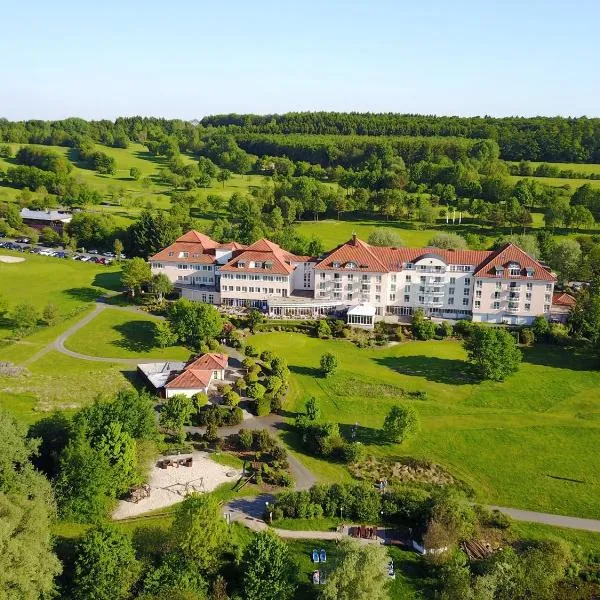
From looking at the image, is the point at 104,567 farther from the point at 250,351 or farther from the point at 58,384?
the point at 250,351

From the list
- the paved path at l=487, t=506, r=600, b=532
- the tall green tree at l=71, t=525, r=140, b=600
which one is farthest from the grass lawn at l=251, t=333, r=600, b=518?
the tall green tree at l=71, t=525, r=140, b=600

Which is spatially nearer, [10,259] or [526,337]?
[526,337]

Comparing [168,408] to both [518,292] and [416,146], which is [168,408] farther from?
[416,146]

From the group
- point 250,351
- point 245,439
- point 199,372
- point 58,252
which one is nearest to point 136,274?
point 250,351

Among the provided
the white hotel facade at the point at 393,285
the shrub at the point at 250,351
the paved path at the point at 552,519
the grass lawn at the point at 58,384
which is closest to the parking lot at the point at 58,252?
the white hotel facade at the point at 393,285

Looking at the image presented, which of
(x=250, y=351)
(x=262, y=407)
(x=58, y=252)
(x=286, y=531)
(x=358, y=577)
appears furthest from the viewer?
(x=58, y=252)

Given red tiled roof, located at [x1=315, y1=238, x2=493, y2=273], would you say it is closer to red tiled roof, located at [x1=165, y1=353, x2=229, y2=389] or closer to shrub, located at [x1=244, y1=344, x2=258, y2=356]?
shrub, located at [x1=244, y1=344, x2=258, y2=356]

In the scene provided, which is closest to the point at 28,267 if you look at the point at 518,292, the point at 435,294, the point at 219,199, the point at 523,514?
the point at 219,199
